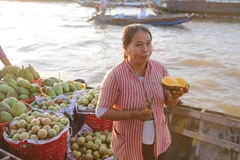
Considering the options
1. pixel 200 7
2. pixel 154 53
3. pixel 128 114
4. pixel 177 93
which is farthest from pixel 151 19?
pixel 128 114

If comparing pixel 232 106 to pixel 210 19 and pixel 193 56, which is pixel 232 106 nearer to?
pixel 193 56

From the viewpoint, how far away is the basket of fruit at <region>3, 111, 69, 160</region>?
8.75 ft

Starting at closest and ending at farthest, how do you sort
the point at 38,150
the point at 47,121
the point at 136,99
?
the point at 136,99
the point at 38,150
the point at 47,121

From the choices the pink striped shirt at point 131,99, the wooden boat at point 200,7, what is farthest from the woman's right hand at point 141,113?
the wooden boat at point 200,7

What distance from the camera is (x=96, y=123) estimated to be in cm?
346

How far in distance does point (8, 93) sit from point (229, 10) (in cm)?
2805

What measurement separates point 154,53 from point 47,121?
11.1 metres

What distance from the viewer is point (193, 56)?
501 inches

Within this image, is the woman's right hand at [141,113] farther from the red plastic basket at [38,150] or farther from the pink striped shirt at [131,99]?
the red plastic basket at [38,150]

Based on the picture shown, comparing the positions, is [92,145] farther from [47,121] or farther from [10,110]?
[10,110]

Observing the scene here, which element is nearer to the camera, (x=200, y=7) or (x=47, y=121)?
(x=47, y=121)

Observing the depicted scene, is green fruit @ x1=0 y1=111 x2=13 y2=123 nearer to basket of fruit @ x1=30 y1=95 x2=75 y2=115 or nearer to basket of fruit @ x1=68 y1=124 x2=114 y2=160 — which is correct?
basket of fruit @ x1=30 y1=95 x2=75 y2=115

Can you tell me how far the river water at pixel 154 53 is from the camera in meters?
8.44

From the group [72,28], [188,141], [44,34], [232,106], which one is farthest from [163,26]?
[188,141]
